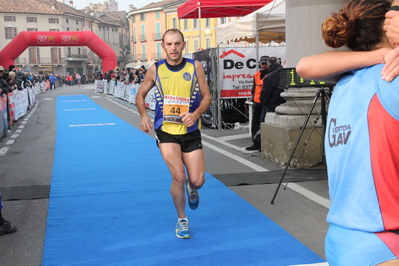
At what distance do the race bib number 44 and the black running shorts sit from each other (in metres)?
0.14

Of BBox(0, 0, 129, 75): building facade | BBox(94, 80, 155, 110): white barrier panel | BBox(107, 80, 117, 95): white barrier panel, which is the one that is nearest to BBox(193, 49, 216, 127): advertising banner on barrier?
BBox(94, 80, 155, 110): white barrier panel

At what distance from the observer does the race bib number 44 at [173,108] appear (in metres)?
4.95

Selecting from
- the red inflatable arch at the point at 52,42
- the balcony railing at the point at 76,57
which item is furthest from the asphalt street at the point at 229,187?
the balcony railing at the point at 76,57

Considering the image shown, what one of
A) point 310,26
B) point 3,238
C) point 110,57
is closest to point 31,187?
→ point 3,238

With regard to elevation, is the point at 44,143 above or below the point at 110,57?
below

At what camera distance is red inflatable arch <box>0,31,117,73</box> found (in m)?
38.2

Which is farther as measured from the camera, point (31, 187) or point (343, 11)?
point (31, 187)

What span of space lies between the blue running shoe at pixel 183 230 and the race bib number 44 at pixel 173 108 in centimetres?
93

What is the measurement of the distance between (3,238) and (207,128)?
33.8ft

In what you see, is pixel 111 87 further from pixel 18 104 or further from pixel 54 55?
pixel 54 55

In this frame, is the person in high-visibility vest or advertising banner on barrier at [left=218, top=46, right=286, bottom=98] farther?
advertising banner on barrier at [left=218, top=46, right=286, bottom=98]

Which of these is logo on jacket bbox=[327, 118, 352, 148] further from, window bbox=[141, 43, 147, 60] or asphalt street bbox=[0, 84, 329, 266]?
window bbox=[141, 43, 147, 60]

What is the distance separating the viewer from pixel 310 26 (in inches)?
352

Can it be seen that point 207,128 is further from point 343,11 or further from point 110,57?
point 110,57
